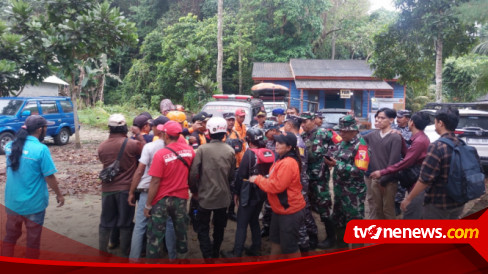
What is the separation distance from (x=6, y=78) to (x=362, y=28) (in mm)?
22092

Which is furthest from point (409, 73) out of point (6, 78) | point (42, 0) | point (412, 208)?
point (6, 78)

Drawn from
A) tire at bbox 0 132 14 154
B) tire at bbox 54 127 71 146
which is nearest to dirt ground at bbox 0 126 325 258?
tire at bbox 0 132 14 154

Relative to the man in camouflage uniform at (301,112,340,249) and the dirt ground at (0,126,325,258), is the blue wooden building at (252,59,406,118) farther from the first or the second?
the man in camouflage uniform at (301,112,340,249)

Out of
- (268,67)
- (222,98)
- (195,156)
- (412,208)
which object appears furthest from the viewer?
(268,67)

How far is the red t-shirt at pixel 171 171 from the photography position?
288 centimetres

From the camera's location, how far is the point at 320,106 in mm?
20656

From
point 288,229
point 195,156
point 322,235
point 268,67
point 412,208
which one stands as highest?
point 268,67

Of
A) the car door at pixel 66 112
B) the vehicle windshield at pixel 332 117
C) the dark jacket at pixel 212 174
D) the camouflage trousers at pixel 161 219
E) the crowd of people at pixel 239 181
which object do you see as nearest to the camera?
the crowd of people at pixel 239 181

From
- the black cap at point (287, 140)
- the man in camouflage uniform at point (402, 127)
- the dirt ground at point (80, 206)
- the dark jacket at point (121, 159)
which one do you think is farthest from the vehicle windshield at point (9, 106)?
the man in camouflage uniform at point (402, 127)

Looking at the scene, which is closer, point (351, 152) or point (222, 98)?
point (351, 152)

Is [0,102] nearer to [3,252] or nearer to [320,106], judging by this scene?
[3,252]

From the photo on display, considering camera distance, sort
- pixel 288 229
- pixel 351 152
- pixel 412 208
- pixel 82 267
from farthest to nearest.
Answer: pixel 351 152
pixel 288 229
pixel 412 208
pixel 82 267

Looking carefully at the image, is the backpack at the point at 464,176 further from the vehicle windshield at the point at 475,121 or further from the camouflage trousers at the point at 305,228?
the vehicle windshield at the point at 475,121

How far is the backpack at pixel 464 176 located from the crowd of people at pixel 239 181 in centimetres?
5
